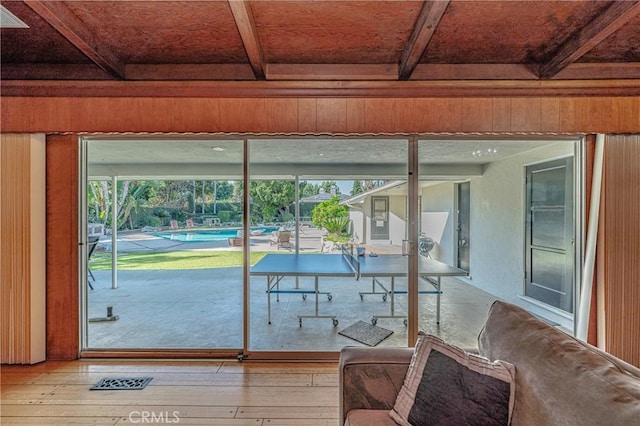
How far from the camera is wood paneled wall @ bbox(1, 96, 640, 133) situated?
2.64 meters

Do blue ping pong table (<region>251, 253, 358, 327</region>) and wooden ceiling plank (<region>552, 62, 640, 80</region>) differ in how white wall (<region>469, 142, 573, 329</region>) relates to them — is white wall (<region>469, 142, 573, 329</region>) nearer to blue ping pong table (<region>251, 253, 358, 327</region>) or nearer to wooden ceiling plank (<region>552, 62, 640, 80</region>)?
wooden ceiling plank (<region>552, 62, 640, 80</region>)

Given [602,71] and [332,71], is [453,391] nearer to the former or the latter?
[332,71]

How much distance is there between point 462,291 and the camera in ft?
14.5

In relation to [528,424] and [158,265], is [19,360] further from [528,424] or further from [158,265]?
[528,424]

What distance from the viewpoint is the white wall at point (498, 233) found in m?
4.21

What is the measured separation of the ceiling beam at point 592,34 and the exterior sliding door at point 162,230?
9.06 ft

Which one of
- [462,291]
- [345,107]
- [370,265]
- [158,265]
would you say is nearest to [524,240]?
[462,291]

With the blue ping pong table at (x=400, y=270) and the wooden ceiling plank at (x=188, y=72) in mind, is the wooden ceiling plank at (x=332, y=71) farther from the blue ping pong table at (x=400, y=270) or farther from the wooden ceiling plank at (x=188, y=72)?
the blue ping pong table at (x=400, y=270)

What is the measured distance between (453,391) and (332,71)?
242cm

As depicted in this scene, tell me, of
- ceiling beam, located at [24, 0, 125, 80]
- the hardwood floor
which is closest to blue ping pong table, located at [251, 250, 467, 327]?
the hardwood floor

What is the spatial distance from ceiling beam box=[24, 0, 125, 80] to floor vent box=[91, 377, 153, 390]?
8.18ft

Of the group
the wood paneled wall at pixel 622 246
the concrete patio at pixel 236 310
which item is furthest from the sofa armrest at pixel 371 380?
the wood paneled wall at pixel 622 246

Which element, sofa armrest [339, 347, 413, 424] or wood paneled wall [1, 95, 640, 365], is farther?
wood paneled wall [1, 95, 640, 365]

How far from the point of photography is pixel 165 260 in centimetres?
429
